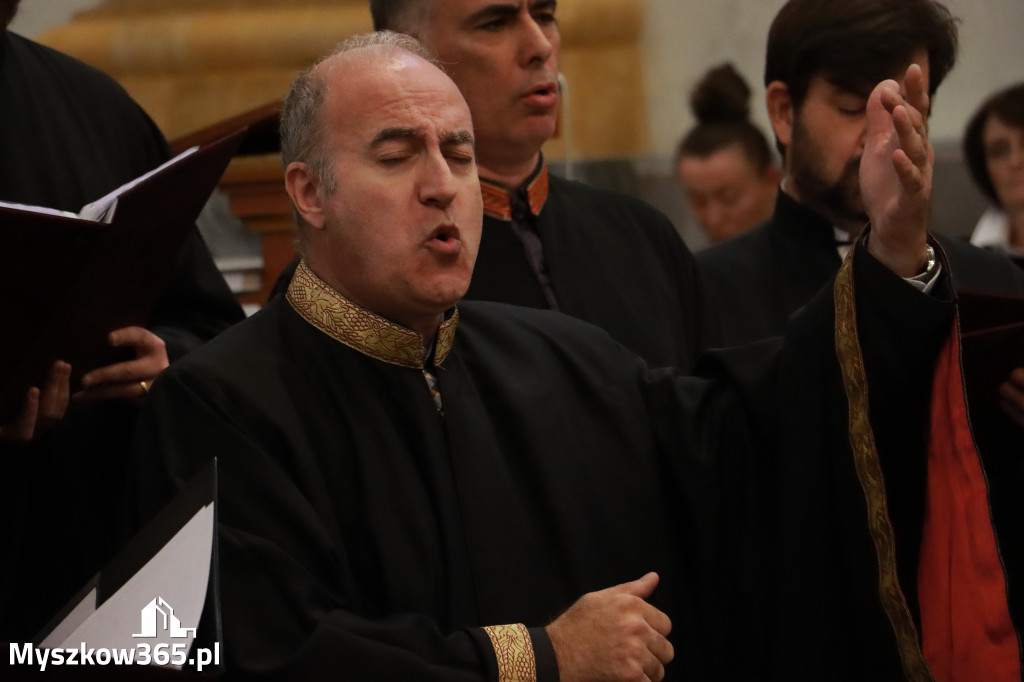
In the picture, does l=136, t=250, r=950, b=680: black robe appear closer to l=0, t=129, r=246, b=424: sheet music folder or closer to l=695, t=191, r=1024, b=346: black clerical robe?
l=0, t=129, r=246, b=424: sheet music folder

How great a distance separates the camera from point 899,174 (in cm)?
218

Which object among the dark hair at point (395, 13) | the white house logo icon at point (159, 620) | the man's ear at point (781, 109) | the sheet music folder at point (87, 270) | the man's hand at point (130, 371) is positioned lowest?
the white house logo icon at point (159, 620)

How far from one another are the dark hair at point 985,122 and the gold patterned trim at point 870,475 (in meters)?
2.84

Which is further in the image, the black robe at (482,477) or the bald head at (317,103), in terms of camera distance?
the bald head at (317,103)

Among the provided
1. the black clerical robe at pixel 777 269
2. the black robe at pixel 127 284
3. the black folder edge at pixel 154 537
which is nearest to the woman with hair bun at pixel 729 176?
the black clerical robe at pixel 777 269

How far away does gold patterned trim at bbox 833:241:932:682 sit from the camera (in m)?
2.25

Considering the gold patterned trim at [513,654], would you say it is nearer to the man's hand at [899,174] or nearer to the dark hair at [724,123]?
the man's hand at [899,174]

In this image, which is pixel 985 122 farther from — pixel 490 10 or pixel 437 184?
pixel 437 184

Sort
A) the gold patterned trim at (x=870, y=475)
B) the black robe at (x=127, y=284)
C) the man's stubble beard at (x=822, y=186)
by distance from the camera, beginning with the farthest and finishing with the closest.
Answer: the man's stubble beard at (x=822, y=186) → the black robe at (x=127, y=284) → the gold patterned trim at (x=870, y=475)

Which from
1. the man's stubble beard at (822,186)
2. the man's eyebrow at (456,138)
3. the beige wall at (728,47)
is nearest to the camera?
the man's eyebrow at (456,138)

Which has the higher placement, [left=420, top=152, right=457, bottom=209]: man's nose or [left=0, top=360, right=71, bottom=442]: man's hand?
[left=420, top=152, right=457, bottom=209]: man's nose

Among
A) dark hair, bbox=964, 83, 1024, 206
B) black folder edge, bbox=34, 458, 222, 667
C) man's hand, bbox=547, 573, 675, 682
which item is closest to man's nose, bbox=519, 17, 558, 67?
man's hand, bbox=547, 573, 675, 682

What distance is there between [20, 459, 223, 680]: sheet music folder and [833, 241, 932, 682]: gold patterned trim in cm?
110

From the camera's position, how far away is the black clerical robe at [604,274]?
10.6ft
